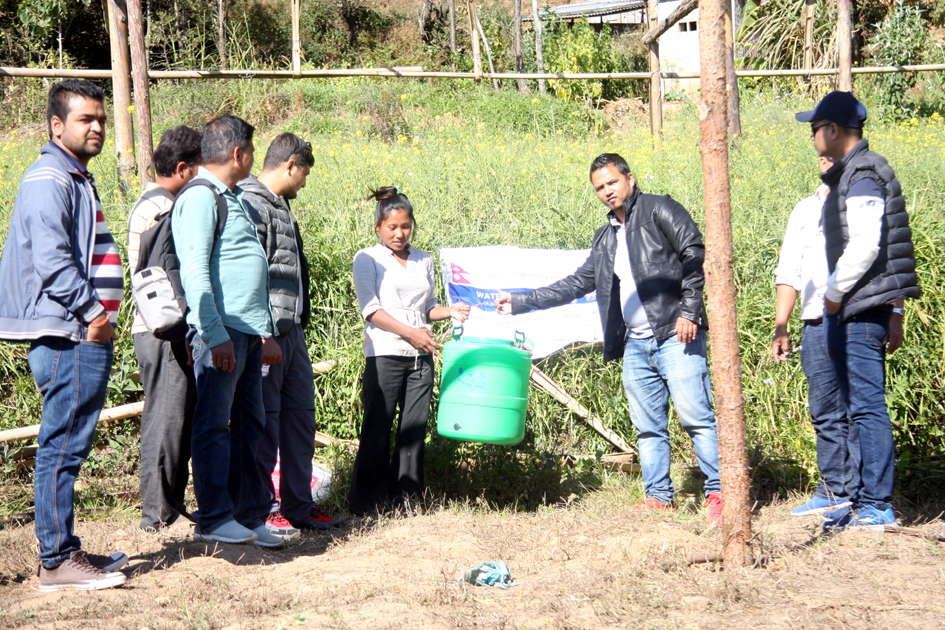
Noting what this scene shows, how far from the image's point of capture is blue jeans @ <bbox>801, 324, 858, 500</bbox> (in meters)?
3.77

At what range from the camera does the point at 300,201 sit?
261 inches

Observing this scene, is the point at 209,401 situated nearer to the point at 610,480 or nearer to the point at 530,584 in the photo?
the point at 530,584

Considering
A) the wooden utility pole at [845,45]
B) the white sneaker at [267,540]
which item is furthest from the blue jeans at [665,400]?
the wooden utility pole at [845,45]

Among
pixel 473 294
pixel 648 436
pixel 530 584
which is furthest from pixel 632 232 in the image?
pixel 530 584

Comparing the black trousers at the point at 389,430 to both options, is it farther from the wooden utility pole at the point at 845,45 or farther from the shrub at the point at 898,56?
the shrub at the point at 898,56

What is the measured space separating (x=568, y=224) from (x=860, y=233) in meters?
2.75

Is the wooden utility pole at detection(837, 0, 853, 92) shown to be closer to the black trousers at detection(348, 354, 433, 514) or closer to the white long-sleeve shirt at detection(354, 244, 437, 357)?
the white long-sleeve shirt at detection(354, 244, 437, 357)

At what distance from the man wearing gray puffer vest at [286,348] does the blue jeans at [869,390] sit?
97.1 inches

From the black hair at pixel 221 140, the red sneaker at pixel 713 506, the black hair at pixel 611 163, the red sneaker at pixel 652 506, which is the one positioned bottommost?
the red sneaker at pixel 652 506

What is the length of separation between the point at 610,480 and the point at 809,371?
1328 mm

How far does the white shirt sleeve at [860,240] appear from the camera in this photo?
3.36 m

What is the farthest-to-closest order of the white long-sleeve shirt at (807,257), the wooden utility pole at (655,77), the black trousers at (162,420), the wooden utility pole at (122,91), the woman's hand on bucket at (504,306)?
the wooden utility pole at (655,77), the wooden utility pole at (122,91), the woman's hand on bucket at (504,306), the white long-sleeve shirt at (807,257), the black trousers at (162,420)

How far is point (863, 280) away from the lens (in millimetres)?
3492

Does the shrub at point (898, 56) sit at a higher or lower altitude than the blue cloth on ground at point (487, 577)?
higher
